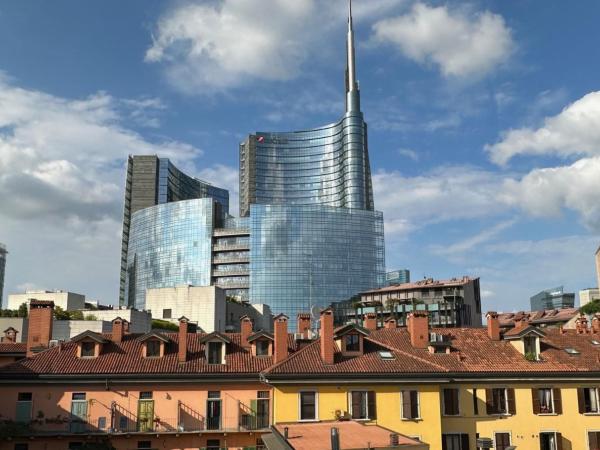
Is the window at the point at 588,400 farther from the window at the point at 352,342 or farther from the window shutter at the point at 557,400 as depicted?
the window at the point at 352,342

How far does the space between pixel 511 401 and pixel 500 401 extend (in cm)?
76

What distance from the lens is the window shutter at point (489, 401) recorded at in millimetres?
41334

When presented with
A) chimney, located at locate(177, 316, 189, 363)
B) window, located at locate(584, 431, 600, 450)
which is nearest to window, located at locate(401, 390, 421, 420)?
window, located at locate(584, 431, 600, 450)

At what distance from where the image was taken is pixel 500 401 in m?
41.7

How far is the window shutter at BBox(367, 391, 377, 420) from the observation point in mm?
39438

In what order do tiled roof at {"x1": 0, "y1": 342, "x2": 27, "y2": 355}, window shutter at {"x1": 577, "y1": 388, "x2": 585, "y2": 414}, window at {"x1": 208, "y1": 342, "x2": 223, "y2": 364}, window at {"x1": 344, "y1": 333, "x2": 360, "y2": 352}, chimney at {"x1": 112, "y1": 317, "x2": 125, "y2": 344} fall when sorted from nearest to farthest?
1. window at {"x1": 344, "y1": 333, "x2": 360, "y2": 352}
2. window shutter at {"x1": 577, "y1": 388, "x2": 585, "y2": 414}
3. window at {"x1": 208, "y1": 342, "x2": 223, "y2": 364}
4. chimney at {"x1": 112, "y1": 317, "x2": 125, "y2": 344}
5. tiled roof at {"x1": 0, "y1": 342, "x2": 27, "y2": 355}

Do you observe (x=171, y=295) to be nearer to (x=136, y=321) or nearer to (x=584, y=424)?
(x=136, y=321)

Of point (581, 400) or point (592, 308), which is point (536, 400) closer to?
point (581, 400)

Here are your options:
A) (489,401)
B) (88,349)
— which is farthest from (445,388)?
(88,349)

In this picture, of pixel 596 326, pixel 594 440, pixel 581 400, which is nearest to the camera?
pixel 594 440

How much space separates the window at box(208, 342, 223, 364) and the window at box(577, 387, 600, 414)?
80.8ft

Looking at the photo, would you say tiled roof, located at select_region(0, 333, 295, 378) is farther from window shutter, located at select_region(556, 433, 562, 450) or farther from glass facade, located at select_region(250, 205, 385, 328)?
glass facade, located at select_region(250, 205, 385, 328)

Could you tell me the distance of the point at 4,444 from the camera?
39.1 metres

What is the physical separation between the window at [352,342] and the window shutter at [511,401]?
1049 cm
